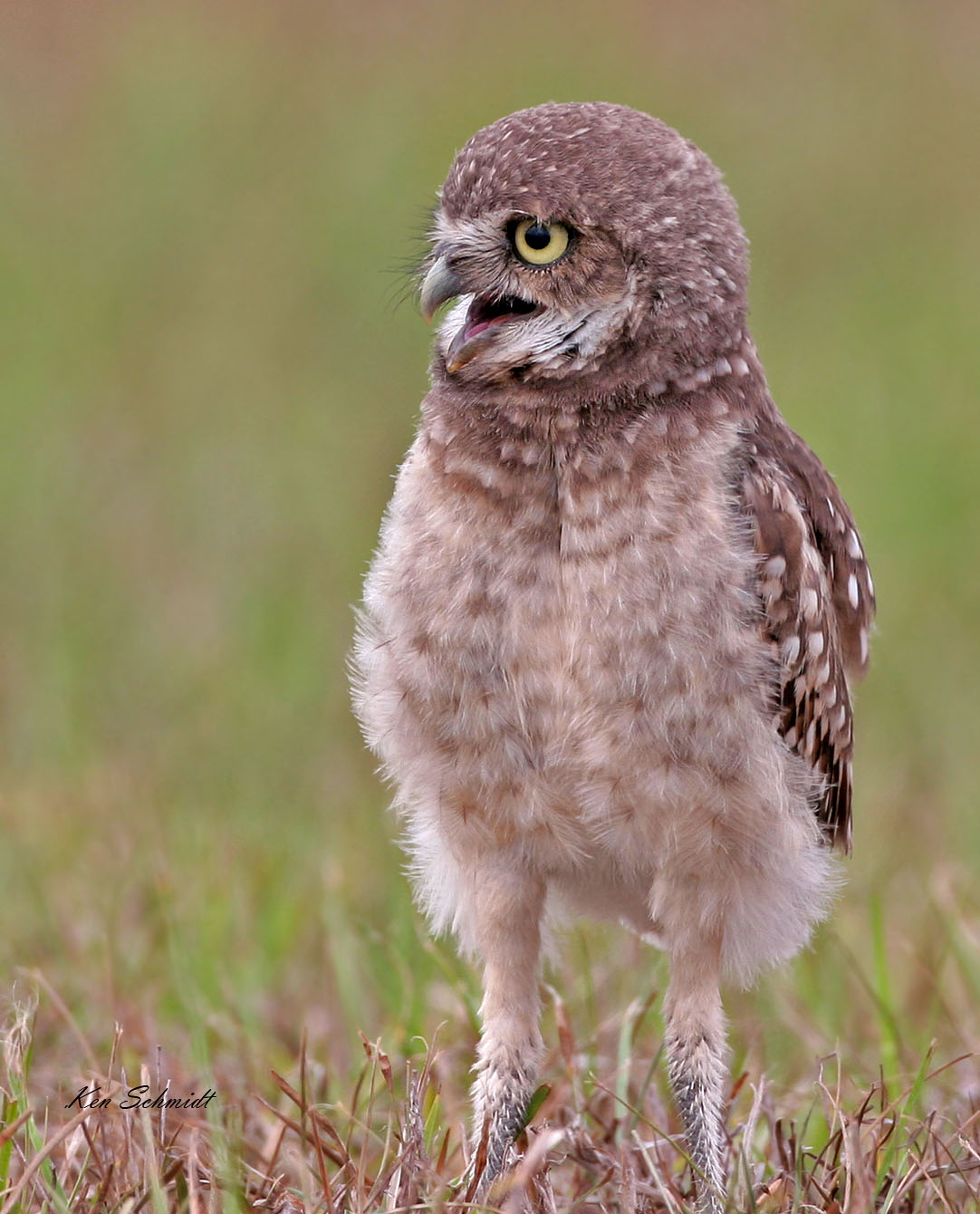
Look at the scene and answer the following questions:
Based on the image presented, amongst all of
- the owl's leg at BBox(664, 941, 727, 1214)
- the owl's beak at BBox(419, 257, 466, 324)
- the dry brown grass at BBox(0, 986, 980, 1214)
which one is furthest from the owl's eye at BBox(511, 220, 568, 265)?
the dry brown grass at BBox(0, 986, 980, 1214)

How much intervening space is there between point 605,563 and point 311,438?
6891 millimetres

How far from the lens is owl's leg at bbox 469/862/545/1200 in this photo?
3.76 m

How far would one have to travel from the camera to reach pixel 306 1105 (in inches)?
132

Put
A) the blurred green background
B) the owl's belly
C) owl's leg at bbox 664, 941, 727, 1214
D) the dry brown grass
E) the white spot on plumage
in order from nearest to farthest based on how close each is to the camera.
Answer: the dry brown grass → the owl's belly → owl's leg at bbox 664, 941, 727, 1214 → the white spot on plumage → the blurred green background

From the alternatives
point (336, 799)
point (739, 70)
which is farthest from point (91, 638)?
point (739, 70)

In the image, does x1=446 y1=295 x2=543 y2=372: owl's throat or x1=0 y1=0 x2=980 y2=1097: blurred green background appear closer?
x1=446 y1=295 x2=543 y2=372: owl's throat

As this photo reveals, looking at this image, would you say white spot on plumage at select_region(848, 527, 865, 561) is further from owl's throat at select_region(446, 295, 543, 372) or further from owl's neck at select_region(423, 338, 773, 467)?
owl's throat at select_region(446, 295, 543, 372)

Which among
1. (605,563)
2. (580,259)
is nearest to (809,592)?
(605,563)

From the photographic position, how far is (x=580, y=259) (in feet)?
11.3

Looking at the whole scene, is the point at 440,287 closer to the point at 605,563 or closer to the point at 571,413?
the point at 571,413

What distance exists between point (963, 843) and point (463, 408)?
3.02 meters

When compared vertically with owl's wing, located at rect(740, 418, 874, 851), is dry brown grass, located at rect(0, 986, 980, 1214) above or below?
below

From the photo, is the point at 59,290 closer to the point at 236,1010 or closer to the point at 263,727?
the point at 263,727

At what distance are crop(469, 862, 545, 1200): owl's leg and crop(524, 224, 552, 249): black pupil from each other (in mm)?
1264
